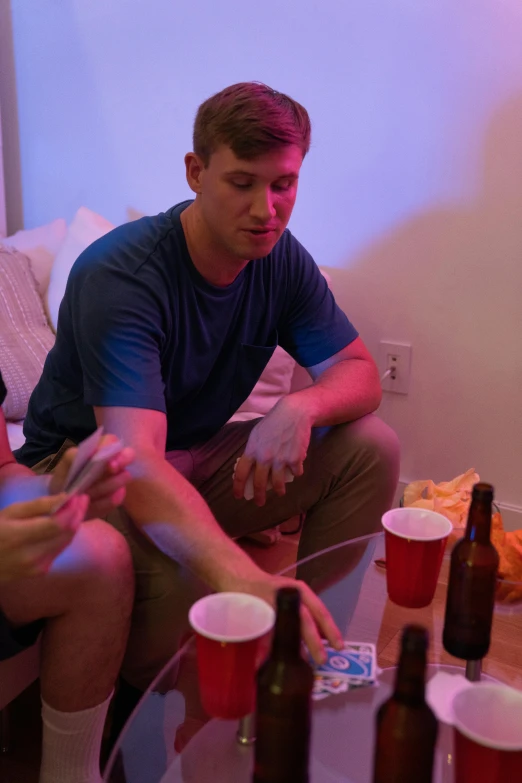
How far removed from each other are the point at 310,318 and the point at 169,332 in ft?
1.29

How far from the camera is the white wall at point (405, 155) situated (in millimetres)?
2064

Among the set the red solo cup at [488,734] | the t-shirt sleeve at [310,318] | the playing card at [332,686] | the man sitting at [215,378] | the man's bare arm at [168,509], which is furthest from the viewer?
the t-shirt sleeve at [310,318]

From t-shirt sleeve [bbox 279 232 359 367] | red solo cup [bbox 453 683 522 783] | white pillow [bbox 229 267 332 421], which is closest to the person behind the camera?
red solo cup [bbox 453 683 522 783]

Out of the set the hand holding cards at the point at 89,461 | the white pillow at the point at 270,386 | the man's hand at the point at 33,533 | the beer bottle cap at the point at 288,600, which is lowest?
the white pillow at the point at 270,386

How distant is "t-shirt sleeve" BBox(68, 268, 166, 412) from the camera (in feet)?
4.31

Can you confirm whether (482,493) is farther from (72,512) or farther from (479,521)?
(72,512)

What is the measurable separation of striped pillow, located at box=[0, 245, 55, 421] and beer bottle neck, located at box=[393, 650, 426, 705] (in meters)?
1.52

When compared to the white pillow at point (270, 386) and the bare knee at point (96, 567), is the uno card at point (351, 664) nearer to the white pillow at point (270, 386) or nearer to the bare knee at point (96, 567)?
the bare knee at point (96, 567)

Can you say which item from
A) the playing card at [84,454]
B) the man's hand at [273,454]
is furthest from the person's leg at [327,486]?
the playing card at [84,454]

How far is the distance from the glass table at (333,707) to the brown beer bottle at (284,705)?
9cm

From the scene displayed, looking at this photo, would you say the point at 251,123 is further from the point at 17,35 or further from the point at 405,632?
the point at 17,35

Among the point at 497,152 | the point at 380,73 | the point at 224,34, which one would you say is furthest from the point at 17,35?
the point at 497,152

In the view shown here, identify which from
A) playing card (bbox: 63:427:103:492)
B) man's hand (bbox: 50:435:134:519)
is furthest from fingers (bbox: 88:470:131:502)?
playing card (bbox: 63:427:103:492)

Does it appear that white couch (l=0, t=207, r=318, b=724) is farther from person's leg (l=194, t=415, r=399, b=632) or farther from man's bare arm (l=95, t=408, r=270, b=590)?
man's bare arm (l=95, t=408, r=270, b=590)
